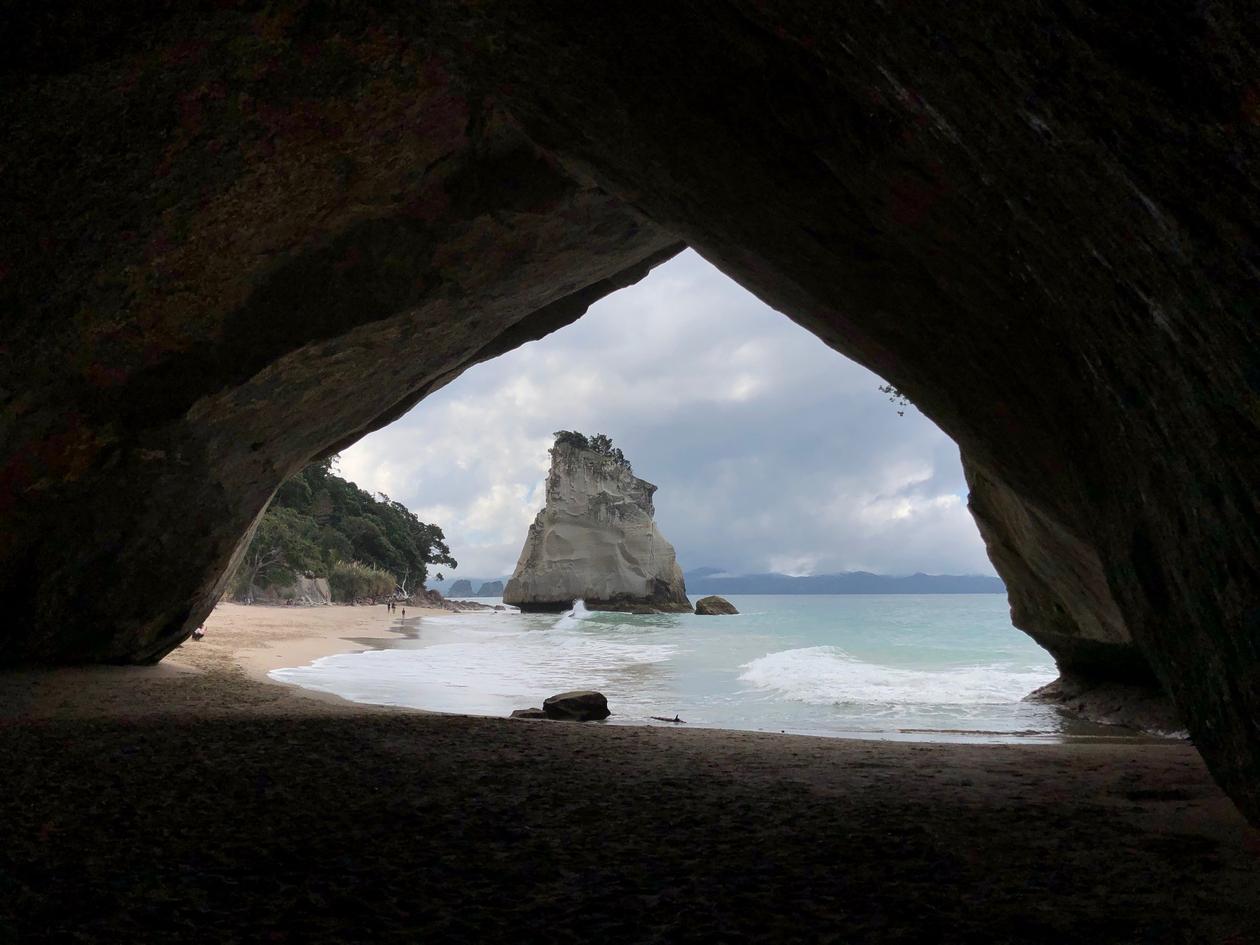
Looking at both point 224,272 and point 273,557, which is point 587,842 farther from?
point 273,557

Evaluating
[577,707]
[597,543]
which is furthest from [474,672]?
[597,543]

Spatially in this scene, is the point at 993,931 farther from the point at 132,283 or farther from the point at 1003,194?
the point at 132,283

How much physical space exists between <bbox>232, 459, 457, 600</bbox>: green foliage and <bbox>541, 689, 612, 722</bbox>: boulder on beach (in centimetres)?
3519

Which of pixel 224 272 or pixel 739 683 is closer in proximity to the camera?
pixel 224 272

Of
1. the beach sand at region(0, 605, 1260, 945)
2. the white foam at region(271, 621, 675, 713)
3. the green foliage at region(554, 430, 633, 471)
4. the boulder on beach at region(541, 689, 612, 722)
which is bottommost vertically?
the white foam at region(271, 621, 675, 713)

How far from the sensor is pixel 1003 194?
9.11ft

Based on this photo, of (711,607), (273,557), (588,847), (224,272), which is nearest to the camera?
(588,847)

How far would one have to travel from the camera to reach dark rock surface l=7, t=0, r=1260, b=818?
2070 millimetres

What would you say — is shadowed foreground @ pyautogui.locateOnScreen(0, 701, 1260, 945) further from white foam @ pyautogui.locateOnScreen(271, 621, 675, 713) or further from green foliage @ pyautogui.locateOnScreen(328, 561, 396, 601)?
green foliage @ pyautogui.locateOnScreen(328, 561, 396, 601)

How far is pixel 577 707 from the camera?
9719 millimetres

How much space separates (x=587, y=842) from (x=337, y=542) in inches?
2315

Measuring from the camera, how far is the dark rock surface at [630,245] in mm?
2070

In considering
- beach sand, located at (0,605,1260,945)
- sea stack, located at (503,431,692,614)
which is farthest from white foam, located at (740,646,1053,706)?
sea stack, located at (503,431,692,614)

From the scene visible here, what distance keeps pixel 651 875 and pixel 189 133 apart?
18.2 feet
